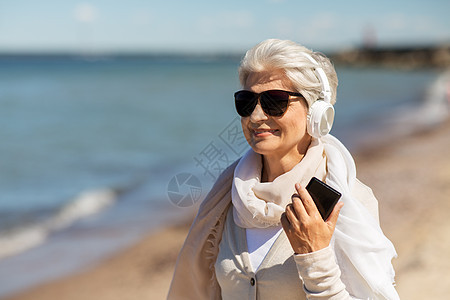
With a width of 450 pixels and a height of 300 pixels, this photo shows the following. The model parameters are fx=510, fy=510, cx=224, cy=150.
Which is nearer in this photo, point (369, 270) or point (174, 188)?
point (369, 270)

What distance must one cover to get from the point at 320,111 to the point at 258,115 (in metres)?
0.23

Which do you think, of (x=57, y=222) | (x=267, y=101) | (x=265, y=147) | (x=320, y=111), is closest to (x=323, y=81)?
(x=320, y=111)

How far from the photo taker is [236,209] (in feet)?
6.66

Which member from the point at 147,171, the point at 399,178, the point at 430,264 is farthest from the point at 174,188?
the point at 147,171

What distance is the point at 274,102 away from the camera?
74.7 inches

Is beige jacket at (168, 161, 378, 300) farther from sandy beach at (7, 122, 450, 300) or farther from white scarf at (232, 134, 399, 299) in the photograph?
sandy beach at (7, 122, 450, 300)

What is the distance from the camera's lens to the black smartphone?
1.70 m

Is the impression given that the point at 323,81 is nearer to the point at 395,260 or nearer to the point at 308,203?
the point at 308,203

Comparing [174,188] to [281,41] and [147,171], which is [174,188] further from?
[147,171]

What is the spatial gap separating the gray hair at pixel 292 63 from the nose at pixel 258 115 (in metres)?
0.14

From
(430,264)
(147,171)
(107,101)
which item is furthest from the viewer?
(107,101)

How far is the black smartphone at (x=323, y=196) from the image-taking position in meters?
1.70

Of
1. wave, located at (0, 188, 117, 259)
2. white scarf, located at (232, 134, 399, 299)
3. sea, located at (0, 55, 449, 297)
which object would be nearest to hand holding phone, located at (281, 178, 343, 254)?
white scarf, located at (232, 134, 399, 299)

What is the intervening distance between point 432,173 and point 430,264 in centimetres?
510
